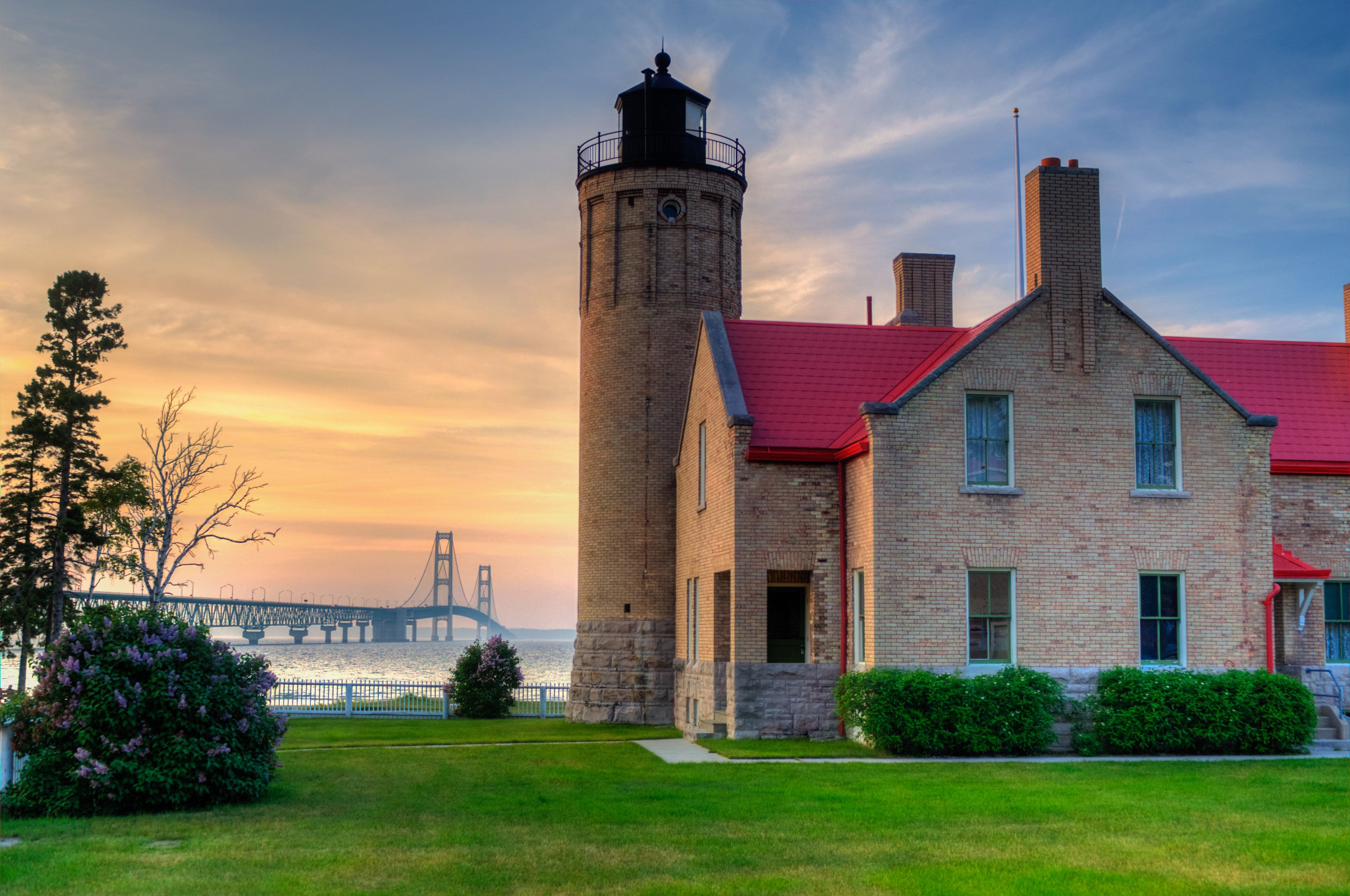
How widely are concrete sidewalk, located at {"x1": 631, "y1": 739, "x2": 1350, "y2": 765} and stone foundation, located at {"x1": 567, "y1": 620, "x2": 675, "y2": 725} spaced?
990 centimetres

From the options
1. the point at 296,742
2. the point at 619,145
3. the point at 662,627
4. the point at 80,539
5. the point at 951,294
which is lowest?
the point at 296,742

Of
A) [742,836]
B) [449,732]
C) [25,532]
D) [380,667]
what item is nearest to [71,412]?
[25,532]

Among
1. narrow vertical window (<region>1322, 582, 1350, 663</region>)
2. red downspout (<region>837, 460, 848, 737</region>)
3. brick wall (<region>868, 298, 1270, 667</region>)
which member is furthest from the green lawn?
narrow vertical window (<region>1322, 582, 1350, 663</region>)

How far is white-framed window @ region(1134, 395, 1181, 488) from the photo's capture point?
20.7 metres

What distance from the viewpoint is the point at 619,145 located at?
3198 centimetres

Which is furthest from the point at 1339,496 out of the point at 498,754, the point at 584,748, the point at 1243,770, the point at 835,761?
the point at 498,754

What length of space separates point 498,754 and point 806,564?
6430 millimetres

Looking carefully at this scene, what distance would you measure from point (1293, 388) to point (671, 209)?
15566mm

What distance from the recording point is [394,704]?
33.8 meters

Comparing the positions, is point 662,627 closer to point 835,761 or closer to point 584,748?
point 584,748

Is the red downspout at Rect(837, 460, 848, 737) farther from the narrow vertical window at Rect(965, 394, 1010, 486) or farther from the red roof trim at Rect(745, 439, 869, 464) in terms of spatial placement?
the narrow vertical window at Rect(965, 394, 1010, 486)

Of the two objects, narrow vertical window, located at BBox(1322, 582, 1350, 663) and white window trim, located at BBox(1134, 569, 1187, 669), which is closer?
white window trim, located at BBox(1134, 569, 1187, 669)

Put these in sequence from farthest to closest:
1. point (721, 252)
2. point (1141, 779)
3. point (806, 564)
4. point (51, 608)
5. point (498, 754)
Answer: point (51, 608), point (721, 252), point (806, 564), point (498, 754), point (1141, 779)

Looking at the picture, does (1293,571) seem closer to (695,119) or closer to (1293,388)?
(1293,388)
